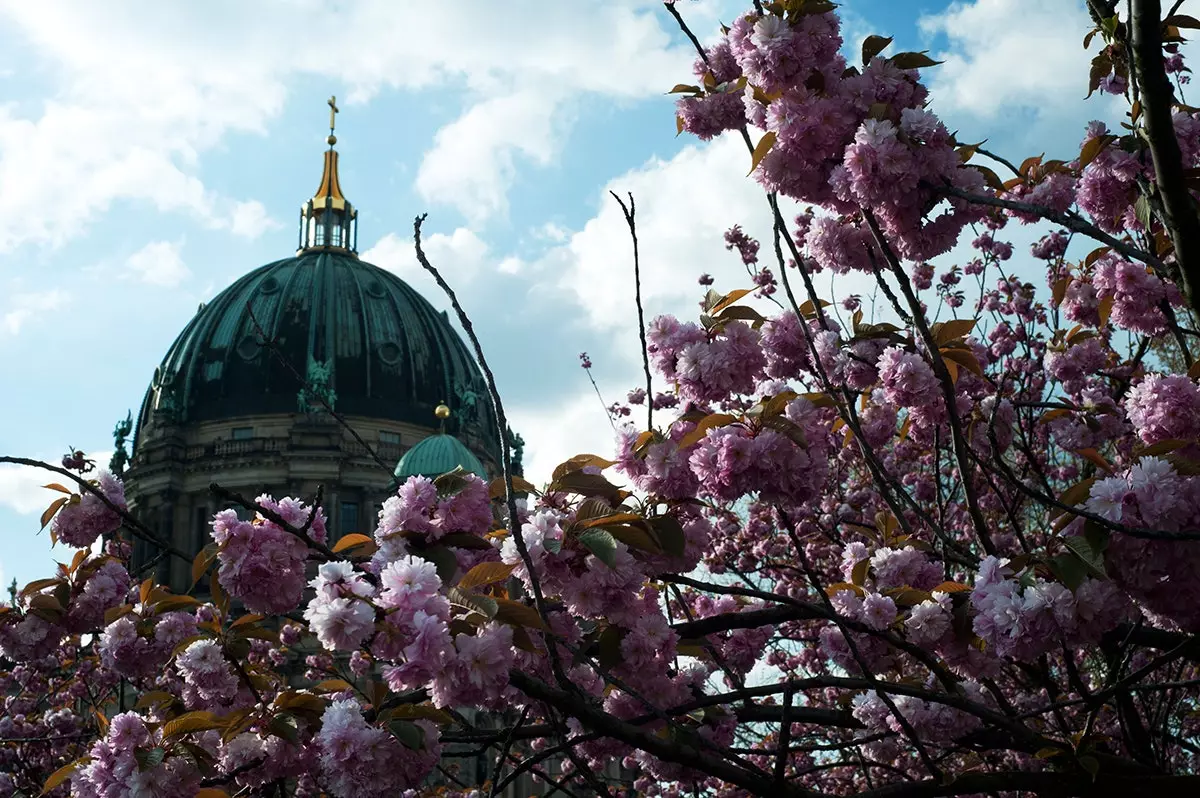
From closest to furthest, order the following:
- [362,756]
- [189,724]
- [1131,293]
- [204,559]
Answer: [362,756] → [189,724] → [204,559] → [1131,293]

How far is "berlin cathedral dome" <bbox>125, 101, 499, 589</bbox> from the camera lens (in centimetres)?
5003

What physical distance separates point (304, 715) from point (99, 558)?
68.9 inches

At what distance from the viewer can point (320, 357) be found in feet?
180

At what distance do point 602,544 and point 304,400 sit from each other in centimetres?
5055

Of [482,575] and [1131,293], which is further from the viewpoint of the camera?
[1131,293]

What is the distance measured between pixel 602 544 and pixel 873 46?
6.39ft

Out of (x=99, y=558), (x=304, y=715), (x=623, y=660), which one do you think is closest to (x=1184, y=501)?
(x=623, y=660)

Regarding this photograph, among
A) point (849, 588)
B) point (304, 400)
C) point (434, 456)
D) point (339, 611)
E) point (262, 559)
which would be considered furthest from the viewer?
point (304, 400)

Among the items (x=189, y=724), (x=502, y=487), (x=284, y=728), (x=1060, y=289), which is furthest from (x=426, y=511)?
(x=1060, y=289)

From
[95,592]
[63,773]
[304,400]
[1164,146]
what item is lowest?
[63,773]

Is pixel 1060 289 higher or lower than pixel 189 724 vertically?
higher

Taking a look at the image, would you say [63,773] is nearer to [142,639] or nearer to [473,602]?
[142,639]

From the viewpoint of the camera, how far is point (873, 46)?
420 cm

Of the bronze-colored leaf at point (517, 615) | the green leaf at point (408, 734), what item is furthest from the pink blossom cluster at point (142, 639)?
the bronze-colored leaf at point (517, 615)
